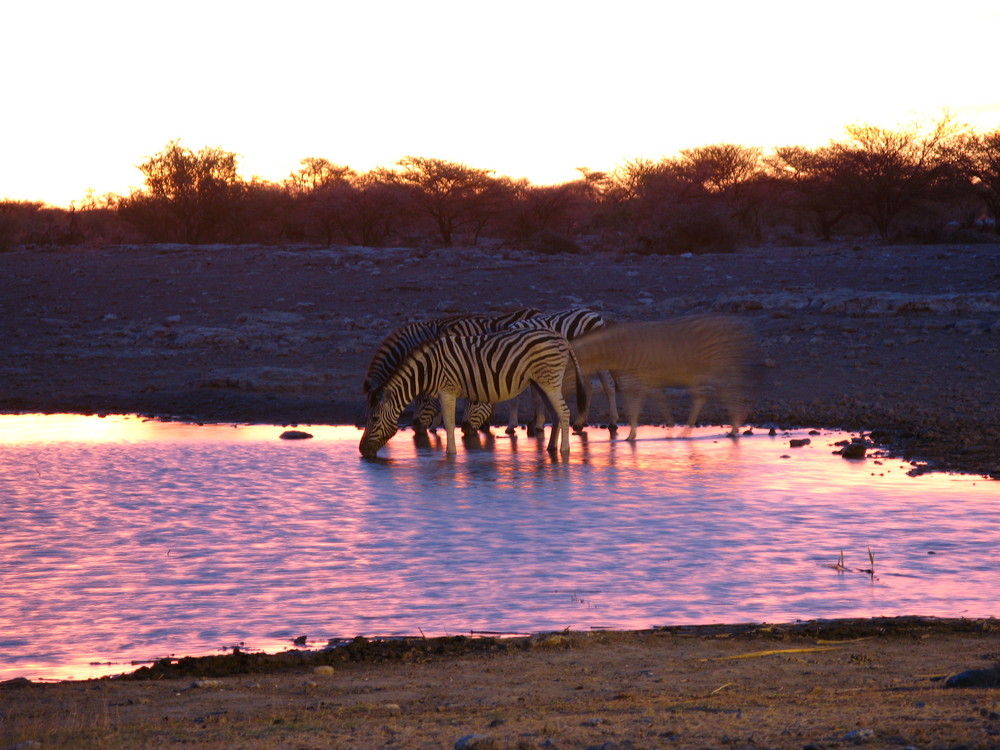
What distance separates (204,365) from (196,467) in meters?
6.86

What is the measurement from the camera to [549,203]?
4069 cm

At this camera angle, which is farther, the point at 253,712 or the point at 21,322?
the point at 21,322

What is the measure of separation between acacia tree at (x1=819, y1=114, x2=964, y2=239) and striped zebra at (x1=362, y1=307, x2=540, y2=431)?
22.5m

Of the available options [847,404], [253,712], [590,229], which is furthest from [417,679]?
[590,229]

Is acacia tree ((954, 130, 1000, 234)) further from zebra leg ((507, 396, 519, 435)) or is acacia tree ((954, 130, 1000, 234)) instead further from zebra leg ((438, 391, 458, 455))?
zebra leg ((438, 391, 458, 455))

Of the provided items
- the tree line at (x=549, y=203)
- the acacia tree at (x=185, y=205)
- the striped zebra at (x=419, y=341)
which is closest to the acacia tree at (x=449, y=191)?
the tree line at (x=549, y=203)

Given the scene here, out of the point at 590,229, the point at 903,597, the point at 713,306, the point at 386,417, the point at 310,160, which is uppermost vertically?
the point at 310,160

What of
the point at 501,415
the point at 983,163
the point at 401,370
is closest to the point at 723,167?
the point at 983,163

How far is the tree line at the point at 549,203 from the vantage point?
35562 mm

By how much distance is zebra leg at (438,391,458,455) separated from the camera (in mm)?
11891

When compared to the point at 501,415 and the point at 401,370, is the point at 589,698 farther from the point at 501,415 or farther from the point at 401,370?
the point at 501,415

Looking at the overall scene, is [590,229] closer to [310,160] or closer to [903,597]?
[310,160]

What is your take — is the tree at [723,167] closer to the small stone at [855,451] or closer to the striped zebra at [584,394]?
the striped zebra at [584,394]

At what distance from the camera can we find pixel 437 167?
39688 mm
